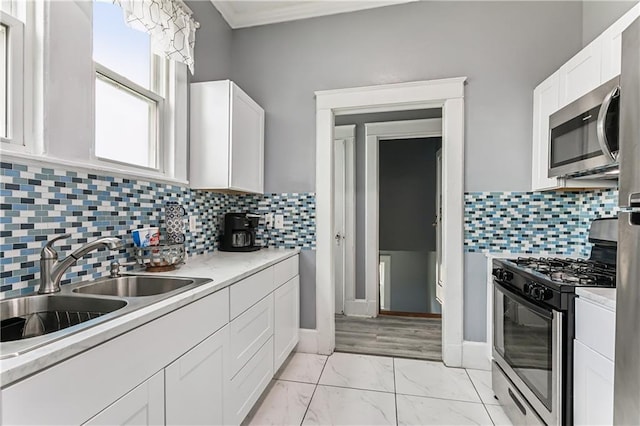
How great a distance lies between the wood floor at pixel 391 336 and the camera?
9.05 ft

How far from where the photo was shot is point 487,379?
231 cm

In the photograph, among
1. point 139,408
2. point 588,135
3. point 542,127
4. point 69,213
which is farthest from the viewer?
point 542,127

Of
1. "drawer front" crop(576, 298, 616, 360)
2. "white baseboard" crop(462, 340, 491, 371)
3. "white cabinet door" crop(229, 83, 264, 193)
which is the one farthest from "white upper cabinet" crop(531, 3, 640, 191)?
"white cabinet door" crop(229, 83, 264, 193)

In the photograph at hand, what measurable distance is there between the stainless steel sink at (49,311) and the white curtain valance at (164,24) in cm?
137

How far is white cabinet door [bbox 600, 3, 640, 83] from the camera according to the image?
1.51 metres

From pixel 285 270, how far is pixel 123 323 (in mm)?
1539

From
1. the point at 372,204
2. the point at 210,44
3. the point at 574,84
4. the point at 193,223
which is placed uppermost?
the point at 210,44

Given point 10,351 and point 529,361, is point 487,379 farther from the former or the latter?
point 10,351

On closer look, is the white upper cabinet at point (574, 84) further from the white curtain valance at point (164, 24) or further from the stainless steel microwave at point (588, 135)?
the white curtain valance at point (164, 24)

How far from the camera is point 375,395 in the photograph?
2.10 m

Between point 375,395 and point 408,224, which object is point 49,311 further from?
point 408,224

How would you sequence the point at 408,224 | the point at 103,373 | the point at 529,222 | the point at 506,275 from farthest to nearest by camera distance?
the point at 408,224
the point at 529,222
the point at 506,275
the point at 103,373

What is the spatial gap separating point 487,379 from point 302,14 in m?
3.26

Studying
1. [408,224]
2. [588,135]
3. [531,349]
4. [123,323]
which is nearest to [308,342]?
[531,349]
